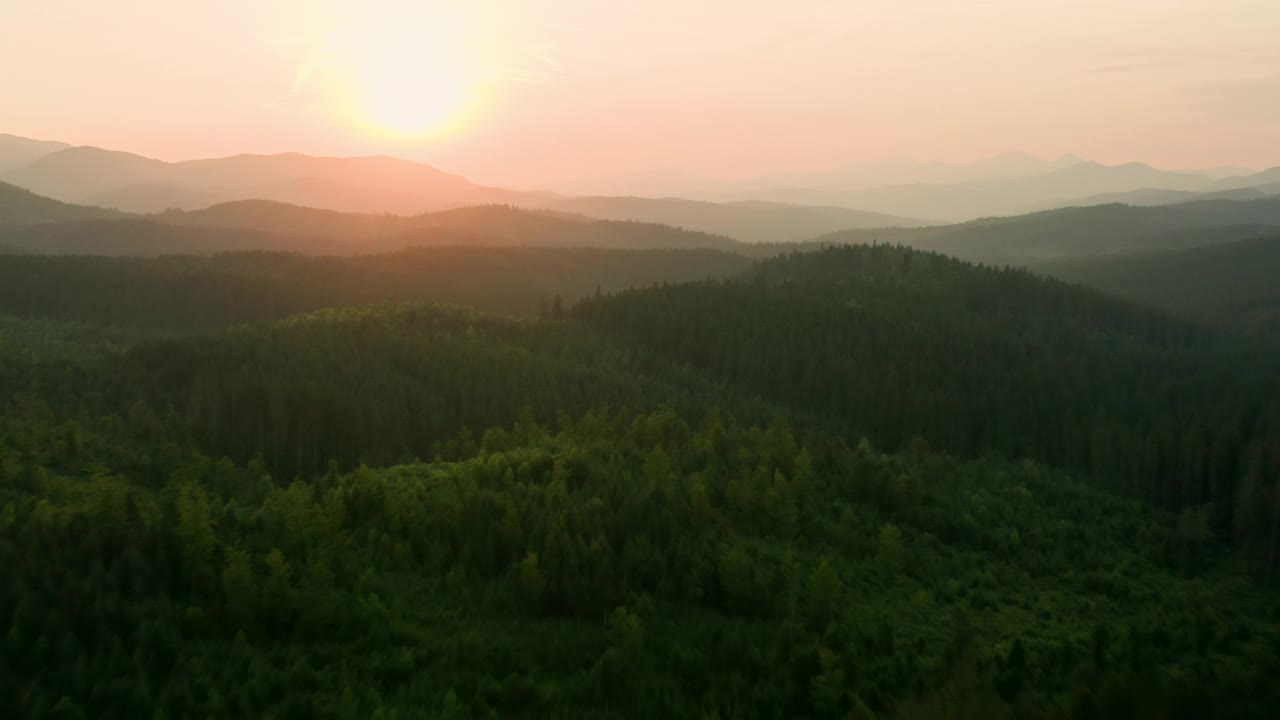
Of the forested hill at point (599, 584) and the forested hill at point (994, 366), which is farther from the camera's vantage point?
the forested hill at point (994, 366)

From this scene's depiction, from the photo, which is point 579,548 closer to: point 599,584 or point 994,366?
point 599,584

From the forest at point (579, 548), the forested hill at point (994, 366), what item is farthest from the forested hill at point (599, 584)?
the forested hill at point (994, 366)

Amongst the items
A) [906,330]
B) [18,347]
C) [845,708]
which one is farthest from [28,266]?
[845,708]

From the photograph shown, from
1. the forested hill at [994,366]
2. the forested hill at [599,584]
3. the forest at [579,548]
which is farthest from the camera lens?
the forested hill at [994,366]

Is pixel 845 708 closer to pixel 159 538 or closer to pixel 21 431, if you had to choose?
pixel 159 538

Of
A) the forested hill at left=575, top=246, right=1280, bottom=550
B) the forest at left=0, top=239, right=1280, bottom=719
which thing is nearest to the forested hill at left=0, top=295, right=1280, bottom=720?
the forest at left=0, top=239, right=1280, bottom=719

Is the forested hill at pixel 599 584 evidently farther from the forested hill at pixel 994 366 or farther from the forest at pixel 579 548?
the forested hill at pixel 994 366
